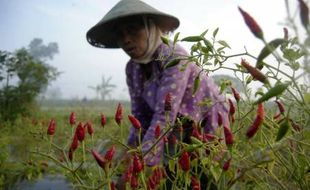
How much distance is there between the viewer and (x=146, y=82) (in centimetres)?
243

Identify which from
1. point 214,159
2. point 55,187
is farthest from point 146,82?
point 55,187

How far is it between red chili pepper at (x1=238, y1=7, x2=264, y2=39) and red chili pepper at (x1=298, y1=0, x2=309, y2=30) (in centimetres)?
5

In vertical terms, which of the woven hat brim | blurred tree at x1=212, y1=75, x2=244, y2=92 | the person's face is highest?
the woven hat brim

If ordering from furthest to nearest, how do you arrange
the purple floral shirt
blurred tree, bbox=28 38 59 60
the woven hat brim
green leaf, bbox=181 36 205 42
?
1. blurred tree, bbox=28 38 59 60
2. the woven hat brim
3. the purple floral shirt
4. green leaf, bbox=181 36 205 42

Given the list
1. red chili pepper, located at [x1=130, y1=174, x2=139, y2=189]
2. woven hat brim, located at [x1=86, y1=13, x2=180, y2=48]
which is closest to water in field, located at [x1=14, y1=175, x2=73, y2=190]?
woven hat brim, located at [x1=86, y1=13, x2=180, y2=48]

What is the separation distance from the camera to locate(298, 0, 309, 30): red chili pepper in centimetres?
59

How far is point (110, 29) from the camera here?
264cm

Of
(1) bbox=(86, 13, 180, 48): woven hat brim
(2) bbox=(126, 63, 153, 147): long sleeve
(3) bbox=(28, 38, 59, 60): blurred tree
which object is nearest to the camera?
(1) bbox=(86, 13, 180, 48): woven hat brim

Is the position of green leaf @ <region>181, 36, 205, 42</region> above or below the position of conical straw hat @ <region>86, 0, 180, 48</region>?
below

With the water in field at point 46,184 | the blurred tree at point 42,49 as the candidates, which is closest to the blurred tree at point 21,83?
the water in field at point 46,184

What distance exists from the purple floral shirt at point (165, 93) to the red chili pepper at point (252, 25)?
3.66 ft

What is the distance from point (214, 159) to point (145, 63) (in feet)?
4.00

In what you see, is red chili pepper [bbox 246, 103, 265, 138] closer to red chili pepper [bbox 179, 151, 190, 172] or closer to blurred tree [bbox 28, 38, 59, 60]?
red chili pepper [bbox 179, 151, 190, 172]

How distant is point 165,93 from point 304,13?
1.48 meters
